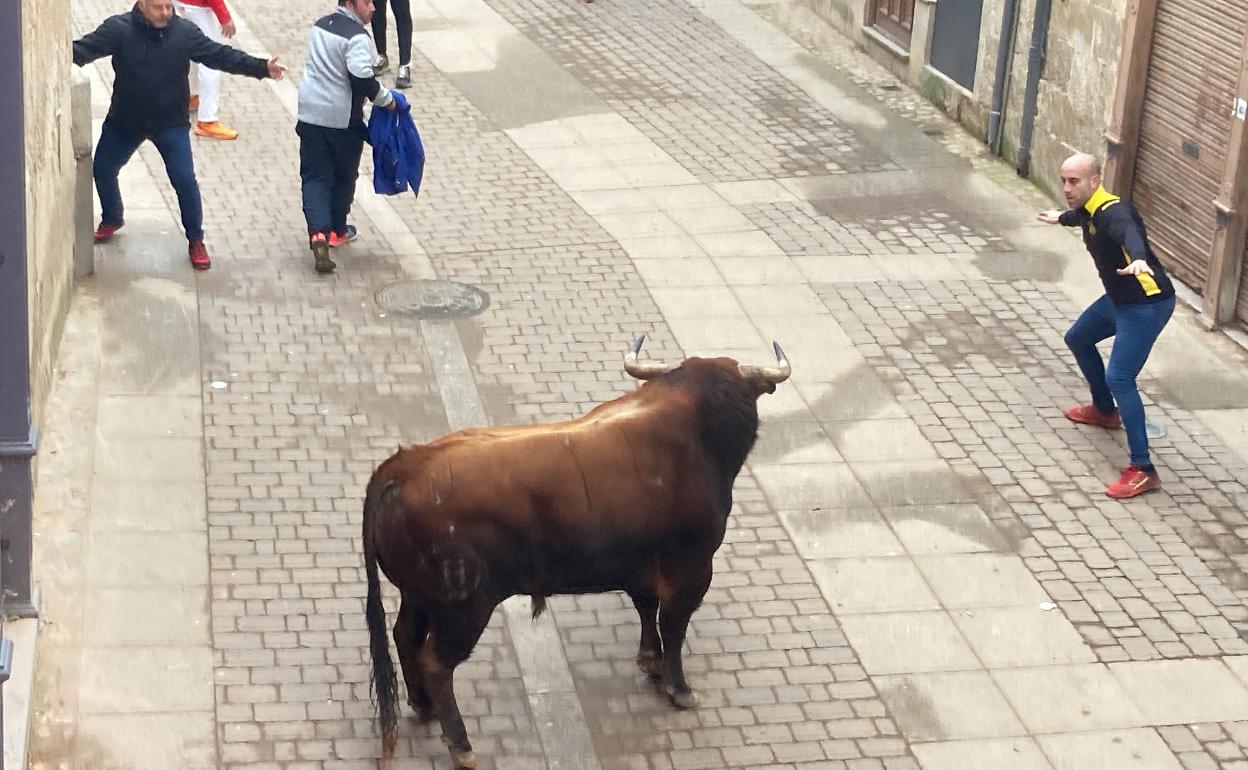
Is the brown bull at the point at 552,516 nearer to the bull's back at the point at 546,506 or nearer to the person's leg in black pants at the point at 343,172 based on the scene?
the bull's back at the point at 546,506

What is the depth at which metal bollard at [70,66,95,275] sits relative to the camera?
10664mm

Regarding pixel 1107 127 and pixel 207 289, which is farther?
pixel 1107 127

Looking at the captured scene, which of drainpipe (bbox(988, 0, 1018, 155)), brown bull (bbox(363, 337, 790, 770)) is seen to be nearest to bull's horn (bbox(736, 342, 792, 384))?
brown bull (bbox(363, 337, 790, 770))

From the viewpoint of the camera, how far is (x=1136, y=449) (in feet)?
29.3

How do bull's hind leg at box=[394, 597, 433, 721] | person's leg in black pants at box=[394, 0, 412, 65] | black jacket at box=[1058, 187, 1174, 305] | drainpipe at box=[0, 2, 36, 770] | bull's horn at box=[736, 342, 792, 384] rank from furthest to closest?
person's leg in black pants at box=[394, 0, 412, 65] → black jacket at box=[1058, 187, 1174, 305] → bull's horn at box=[736, 342, 792, 384] → bull's hind leg at box=[394, 597, 433, 721] → drainpipe at box=[0, 2, 36, 770]

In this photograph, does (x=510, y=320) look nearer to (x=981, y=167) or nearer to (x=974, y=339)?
(x=974, y=339)

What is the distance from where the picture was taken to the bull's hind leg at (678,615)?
6707 millimetres

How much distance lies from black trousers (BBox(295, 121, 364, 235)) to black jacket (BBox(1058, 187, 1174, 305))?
4794mm

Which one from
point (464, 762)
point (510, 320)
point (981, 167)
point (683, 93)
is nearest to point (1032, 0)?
point (981, 167)

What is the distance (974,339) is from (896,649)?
3711mm

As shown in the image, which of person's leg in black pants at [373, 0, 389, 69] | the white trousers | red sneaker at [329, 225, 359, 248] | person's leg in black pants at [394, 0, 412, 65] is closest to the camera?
red sneaker at [329, 225, 359, 248]

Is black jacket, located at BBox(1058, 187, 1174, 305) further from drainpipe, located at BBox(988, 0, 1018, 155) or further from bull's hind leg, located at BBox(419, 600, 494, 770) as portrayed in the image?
drainpipe, located at BBox(988, 0, 1018, 155)

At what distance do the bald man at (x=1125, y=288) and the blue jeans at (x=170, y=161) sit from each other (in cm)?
545

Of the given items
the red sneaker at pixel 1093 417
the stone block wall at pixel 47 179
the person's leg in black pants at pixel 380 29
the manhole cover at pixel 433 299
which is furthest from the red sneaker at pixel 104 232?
the red sneaker at pixel 1093 417
